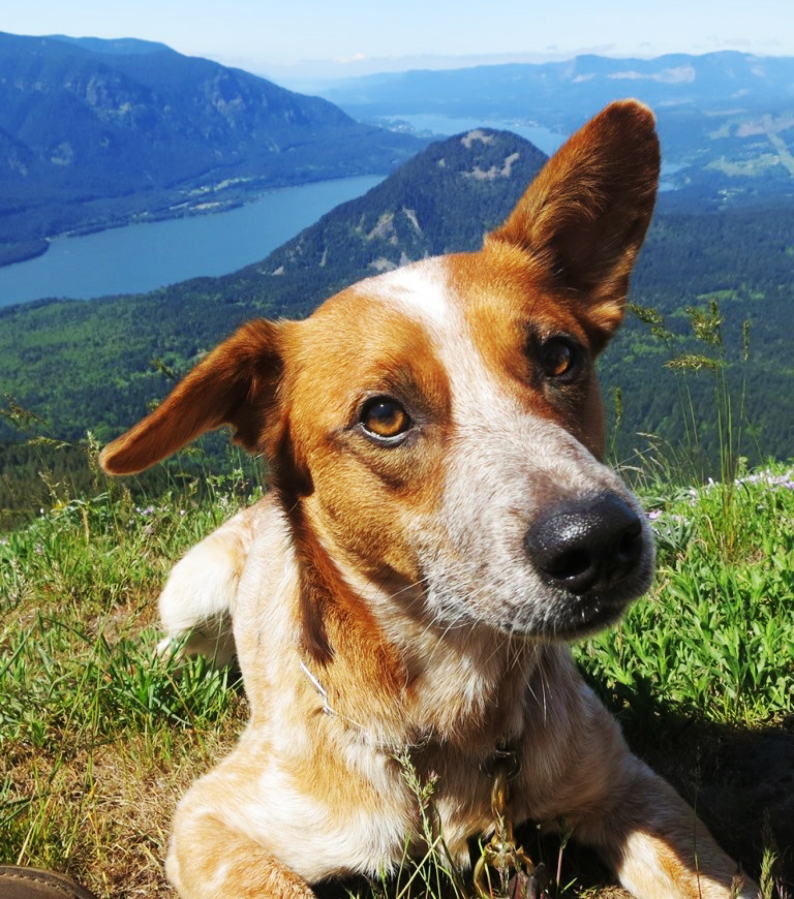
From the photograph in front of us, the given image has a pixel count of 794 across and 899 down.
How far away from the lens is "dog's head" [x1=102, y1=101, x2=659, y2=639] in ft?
7.61

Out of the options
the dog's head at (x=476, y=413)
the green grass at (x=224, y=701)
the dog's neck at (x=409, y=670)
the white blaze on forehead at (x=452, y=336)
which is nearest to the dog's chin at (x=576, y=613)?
the dog's head at (x=476, y=413)

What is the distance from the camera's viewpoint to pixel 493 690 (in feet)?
9.80

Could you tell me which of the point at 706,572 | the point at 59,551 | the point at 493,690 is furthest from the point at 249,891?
the point at 59,551

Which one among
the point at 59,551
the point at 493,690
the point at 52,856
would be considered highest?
the point at 493,690

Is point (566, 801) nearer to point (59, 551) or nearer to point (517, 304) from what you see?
point (517, 304)

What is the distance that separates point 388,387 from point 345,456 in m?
0.29

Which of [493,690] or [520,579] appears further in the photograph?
[493,690]

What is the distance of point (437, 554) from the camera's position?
2643 mm

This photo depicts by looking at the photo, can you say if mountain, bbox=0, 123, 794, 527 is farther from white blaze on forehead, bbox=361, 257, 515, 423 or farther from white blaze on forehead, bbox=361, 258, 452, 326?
white blaze on forehead, bbox=361, 257, 515, 423

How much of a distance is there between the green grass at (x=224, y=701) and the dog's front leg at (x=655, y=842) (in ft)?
0.48

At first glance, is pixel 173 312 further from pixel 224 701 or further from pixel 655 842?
pixel 655 842

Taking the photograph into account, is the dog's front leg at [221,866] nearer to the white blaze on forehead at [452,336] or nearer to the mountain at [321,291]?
the white blaze on forehead at [452,336]

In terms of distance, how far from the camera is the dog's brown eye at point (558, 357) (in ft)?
9.34

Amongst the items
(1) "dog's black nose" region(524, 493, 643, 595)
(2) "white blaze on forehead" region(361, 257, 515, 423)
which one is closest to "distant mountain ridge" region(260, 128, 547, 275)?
(2) "white blaze on forehead" region(361, 257, 515, 423)
